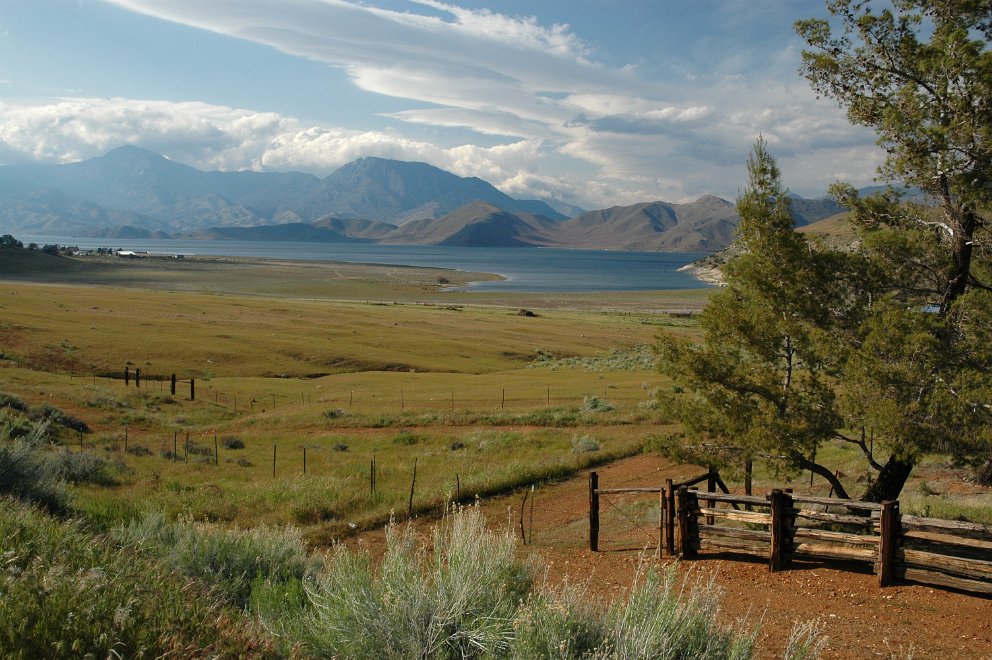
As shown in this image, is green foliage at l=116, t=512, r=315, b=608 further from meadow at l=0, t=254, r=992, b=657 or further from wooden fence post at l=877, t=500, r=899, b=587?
wooden fence post at l=877, t=500, r=899, b=587

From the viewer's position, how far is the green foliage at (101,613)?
4863mm

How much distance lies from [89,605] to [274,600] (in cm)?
233

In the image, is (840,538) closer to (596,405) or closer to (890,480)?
(890,480)

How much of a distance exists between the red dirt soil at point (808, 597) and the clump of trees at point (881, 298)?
241cm

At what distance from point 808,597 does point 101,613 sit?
34.7 feet

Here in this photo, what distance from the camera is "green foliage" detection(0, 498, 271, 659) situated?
4.86 metres

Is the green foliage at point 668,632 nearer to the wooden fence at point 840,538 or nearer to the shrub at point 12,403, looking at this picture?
the wooden fence at point 840,538

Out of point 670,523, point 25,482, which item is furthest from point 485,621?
point 25,482

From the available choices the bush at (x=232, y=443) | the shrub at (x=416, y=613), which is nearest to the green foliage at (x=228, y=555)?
the shrub at (x=416, y=613)

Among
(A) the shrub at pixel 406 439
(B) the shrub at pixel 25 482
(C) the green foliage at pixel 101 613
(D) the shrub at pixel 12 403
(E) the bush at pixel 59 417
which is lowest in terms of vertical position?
(A) the shrub at pixel 406 439

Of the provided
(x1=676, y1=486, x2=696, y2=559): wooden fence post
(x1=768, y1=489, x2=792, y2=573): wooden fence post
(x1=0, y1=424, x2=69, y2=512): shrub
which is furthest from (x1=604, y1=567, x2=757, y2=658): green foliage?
(x1=0, y1=424, x2=69, y2=512): shrub

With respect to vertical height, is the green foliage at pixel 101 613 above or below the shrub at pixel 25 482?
above

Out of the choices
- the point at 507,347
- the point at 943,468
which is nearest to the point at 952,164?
the point at 943,468

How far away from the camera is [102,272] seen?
539 ft
